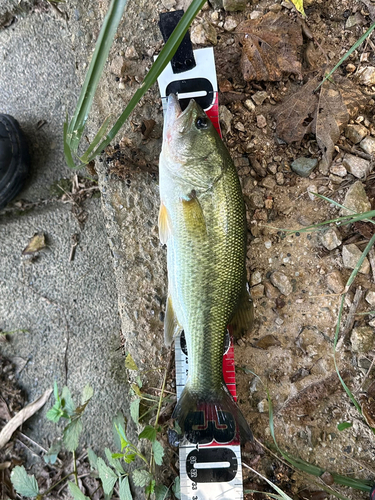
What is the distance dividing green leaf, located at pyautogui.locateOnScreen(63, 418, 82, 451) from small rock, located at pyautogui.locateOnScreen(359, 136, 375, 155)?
2.41 m

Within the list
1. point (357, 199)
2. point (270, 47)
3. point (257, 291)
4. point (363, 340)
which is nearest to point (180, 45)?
point (270, 47)

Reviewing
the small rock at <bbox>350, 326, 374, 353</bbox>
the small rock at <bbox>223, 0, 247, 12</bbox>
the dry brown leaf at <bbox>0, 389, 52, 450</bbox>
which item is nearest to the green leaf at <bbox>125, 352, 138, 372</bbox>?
the dry brown leaf at <bbox>0, 389, 52, 450</bbox>

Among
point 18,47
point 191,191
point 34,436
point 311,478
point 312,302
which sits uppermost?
point 18,47

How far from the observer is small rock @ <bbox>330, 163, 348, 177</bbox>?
2.37 metres

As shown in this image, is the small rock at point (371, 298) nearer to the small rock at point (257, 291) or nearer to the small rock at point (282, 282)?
the small rock at point (282, 282)

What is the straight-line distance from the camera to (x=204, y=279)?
205 centimetres

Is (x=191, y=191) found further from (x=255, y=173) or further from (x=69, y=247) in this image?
(x=69, y=247)

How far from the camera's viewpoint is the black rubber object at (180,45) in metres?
2.28

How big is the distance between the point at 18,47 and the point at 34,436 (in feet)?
10.0

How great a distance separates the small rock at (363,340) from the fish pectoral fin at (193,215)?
1.23 meters

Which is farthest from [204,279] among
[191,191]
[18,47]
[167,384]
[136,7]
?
[18,47]

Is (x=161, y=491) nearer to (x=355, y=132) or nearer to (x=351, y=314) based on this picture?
(x=351, y=314)

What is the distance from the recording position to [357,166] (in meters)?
2.36

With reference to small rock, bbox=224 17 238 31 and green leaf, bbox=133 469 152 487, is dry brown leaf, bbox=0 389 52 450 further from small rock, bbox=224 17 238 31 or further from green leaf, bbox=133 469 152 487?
small rock, bbox=224 17 238 31
